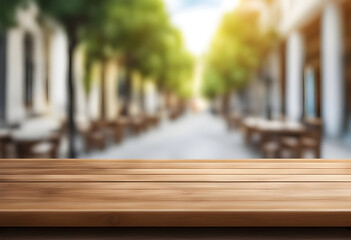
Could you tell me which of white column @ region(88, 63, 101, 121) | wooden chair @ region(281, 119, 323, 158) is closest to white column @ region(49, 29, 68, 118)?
white column @ region(88, 63, 101, 121)

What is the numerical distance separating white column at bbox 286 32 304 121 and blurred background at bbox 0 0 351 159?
0.05 m

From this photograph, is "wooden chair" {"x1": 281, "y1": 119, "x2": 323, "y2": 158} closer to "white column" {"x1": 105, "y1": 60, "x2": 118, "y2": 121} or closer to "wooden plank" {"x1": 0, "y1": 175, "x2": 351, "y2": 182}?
"wooden plank" {"x1": 0, "y1": 175, "x2": 351, "y2": 182}

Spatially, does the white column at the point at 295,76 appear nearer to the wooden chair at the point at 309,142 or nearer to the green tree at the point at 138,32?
the green tree at the point at 138,32

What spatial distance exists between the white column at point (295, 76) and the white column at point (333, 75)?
529 centimetres

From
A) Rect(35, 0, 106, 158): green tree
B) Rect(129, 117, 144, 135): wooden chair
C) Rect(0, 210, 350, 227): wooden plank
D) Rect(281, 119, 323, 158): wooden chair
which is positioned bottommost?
Rect(129, 117, 144, 135): wooden chair

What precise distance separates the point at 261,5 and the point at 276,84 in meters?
7.10

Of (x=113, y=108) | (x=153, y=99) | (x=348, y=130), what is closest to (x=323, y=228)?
(x=348, y=130)

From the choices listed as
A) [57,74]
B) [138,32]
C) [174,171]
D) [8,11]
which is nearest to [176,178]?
[174,171]

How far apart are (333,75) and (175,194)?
46.2 feet

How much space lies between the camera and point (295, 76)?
20.8 meters

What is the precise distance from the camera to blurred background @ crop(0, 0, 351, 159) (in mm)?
8250

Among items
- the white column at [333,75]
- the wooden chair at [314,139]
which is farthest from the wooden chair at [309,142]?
the white column at [333,75]

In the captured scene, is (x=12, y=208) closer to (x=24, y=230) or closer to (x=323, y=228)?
(x=24, y=230)

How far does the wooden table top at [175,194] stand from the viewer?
1.69 m
